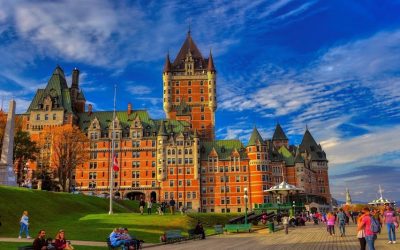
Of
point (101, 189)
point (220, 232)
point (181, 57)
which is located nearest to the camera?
point (220, 232)

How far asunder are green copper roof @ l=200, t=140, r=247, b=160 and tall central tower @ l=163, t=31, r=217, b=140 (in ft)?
26.3

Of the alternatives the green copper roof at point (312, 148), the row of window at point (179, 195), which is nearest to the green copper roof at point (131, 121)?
the row of window at point (179, 195)

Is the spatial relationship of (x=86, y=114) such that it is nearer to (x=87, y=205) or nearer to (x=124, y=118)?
(x=124, y=118)

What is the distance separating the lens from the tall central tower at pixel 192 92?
428 ft

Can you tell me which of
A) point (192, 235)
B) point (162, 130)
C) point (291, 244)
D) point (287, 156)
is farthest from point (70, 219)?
point (287, 156)

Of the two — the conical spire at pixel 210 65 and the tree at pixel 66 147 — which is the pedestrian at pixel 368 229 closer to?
the tree at pixel 66 147

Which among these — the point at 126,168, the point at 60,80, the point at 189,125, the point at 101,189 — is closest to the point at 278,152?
the point at 189,125

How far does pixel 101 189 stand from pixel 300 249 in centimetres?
9520

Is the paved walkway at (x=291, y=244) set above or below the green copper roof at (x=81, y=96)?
below

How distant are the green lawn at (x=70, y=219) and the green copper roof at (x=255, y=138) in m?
60.0

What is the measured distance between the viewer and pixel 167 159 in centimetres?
11319

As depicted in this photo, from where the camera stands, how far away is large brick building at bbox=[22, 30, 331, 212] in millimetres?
112125

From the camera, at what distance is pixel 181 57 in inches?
5630

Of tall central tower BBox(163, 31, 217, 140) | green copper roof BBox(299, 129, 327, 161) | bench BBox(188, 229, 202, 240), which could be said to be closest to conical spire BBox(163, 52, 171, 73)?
tall central tower BBox(163, 31, 217, 140)
